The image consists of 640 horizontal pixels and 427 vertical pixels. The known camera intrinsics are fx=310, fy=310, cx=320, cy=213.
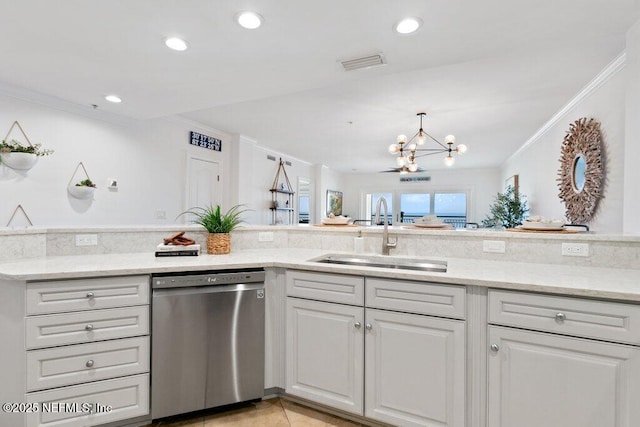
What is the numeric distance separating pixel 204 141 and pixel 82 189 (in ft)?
6.15

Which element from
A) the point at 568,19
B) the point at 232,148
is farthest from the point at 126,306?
the point at 232,148

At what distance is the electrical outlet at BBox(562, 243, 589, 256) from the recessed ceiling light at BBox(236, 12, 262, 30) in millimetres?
2297

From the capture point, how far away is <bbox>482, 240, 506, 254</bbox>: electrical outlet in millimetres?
2035

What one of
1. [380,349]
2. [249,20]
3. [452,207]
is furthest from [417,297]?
[452,207]

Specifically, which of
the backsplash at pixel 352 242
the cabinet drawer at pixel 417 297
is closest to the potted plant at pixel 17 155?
the backsplash at pixel 352 242

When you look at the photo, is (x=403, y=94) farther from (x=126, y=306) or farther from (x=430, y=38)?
(x=126, y=306)

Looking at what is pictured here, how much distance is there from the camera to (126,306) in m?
1.69

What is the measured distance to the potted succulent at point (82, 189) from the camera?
3469 mm

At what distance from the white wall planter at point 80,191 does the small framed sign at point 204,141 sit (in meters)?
1.55

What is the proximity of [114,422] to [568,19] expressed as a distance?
11.3 feet

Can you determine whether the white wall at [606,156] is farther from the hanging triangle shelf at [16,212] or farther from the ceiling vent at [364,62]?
the hanging triangle shelf at [16,212]

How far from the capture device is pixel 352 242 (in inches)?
98.1

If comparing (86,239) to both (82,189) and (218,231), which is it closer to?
(218,231)

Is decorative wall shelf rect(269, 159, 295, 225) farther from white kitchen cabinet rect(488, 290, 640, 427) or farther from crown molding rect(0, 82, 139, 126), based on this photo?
white kitchen cabinet rect(488, 290, 640, 427)
